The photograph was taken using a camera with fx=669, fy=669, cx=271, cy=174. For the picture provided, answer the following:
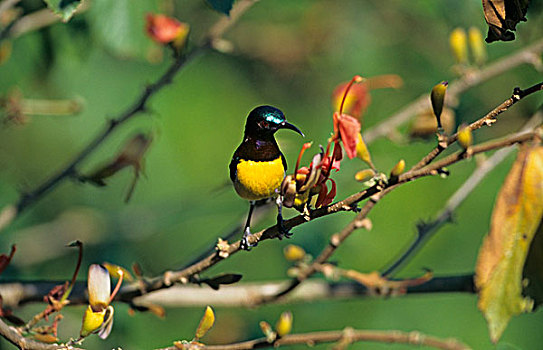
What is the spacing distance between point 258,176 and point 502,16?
33cm

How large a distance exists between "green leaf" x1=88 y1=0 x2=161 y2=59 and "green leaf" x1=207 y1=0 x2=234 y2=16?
1.23ft

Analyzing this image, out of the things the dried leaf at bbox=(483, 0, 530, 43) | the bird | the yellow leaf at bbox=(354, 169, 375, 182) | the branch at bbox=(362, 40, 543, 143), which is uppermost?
the dried leaf at bbox=(483, 0, 530, 43)

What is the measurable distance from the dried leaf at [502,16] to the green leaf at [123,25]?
90 cm

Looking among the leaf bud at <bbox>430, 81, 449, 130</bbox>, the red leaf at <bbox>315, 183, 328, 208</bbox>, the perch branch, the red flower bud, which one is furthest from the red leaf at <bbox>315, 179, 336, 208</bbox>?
the red flower bud

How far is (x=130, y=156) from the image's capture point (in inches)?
50.0

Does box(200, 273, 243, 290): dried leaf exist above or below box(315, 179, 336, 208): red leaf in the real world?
below

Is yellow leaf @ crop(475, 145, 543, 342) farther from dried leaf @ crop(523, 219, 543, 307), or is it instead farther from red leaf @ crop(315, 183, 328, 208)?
red leaf @ crop(315, 183, 328, 208)

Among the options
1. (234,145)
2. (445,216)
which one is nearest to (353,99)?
(445,216)

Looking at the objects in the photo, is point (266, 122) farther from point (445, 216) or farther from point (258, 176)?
point (445, 216)

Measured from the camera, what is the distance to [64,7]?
1142mm

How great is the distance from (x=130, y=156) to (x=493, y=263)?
68cm

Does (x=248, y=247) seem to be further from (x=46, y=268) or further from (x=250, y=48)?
(x=250, y=48)

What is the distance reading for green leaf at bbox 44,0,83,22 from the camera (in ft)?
3.71

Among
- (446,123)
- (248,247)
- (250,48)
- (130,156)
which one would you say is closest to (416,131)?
(446,123)
